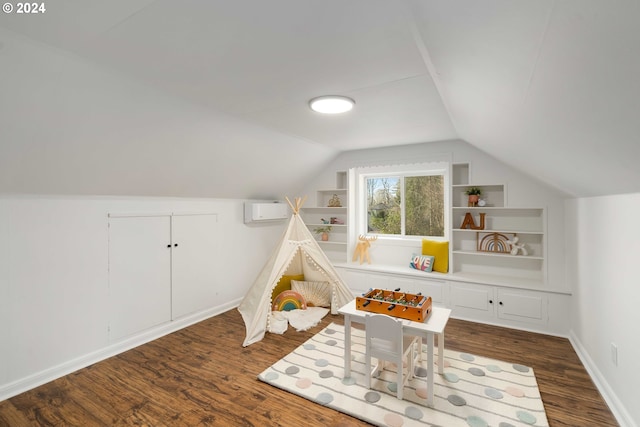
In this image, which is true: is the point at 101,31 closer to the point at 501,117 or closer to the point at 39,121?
the point at 39,121

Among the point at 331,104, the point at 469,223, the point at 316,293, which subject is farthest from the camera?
the point at 316,293

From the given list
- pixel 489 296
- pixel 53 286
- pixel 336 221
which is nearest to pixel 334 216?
pixel 336 221

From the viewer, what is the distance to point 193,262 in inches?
153

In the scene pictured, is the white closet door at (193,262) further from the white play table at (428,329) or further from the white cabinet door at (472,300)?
the white cabinet door at (472,300)

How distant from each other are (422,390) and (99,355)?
2.93m

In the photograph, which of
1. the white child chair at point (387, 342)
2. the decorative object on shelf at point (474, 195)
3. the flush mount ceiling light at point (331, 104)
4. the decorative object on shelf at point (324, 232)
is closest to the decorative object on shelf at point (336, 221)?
the decorative object on shelf at point (324, 232)

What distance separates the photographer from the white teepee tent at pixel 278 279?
11.2 ft

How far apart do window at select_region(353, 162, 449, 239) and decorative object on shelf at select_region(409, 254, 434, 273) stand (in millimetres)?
442

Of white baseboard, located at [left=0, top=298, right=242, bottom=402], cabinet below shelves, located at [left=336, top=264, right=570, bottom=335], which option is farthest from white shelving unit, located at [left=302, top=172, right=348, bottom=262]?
white baseboard, located at [left=0, top=298, right=242, bottom=402]

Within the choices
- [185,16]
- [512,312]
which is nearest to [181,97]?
[185,16]

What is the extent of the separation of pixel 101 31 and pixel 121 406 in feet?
8.04

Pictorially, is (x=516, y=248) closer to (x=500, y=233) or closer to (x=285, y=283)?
(x=500, y=233)

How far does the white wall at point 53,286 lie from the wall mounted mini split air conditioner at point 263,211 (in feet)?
4.77

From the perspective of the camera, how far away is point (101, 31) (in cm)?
151
